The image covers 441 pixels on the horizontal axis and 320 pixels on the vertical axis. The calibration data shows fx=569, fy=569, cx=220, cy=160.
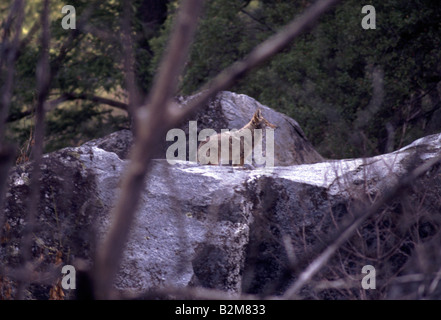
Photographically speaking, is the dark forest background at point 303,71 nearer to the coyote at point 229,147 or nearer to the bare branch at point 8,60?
the coyote at point 229,147

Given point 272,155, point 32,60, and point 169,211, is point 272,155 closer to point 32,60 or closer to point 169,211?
point 169,211

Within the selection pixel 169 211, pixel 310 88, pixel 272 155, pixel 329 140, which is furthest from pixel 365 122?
pixel 169 211

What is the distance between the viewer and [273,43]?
1.94 m

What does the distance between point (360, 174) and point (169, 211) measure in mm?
1835

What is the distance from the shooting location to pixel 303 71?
39.3ft

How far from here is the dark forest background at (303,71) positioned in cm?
1045

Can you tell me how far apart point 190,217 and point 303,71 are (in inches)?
298

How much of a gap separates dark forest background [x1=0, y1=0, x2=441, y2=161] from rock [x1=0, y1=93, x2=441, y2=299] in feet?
11.6

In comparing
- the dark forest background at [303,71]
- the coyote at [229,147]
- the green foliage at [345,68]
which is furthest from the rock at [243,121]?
the green foliage at [345,68]

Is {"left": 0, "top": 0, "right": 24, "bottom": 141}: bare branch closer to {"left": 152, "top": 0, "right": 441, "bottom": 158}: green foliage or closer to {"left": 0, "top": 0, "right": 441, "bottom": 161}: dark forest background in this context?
{"left": 0, "top": 0, "right": 441, "bottom": 161}: dark forest background

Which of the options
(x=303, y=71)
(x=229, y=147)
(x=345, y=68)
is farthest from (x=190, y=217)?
(x=303, y=71)

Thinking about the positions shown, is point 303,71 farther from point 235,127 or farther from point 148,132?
point 148,132

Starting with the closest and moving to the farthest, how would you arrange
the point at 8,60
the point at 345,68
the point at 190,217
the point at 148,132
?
the point at 148,132, the point at 8,60, the point at 190,217, the point at 345,68

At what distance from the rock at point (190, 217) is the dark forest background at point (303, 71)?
3545mm
